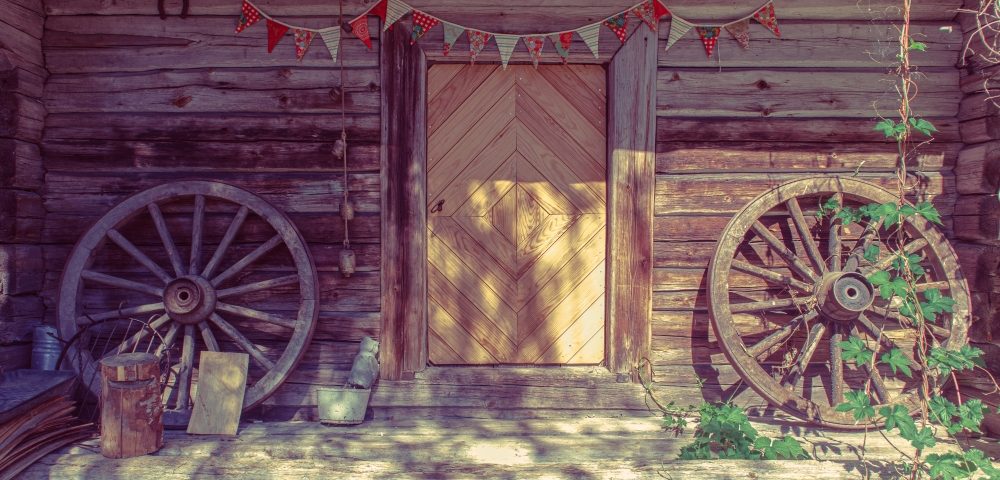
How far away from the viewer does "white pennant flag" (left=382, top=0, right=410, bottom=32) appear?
3674mm

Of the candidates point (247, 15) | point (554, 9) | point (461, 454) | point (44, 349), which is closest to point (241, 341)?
point (44, 349)

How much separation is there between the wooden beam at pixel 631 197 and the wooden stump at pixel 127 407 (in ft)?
7.73

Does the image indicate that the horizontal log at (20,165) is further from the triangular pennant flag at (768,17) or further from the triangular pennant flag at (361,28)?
the triangular pennant flag at (768,17)

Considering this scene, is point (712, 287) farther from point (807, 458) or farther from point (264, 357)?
point (264, 357)

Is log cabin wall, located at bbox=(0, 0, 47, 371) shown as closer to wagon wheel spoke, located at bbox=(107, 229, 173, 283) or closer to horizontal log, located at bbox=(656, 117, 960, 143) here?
wagon wheel spoke, located at bbox=(107, 229, 173, 283)

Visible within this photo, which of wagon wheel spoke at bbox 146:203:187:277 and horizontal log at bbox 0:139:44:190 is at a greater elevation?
horizontal log at bbox 0:139:44:190

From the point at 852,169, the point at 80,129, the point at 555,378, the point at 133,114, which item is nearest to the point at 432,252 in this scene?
the point at 555,378

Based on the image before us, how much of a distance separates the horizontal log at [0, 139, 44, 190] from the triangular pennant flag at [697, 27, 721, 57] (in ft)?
12.3

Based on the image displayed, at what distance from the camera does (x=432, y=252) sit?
12.8 feet

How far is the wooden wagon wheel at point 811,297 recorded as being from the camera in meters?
3.49

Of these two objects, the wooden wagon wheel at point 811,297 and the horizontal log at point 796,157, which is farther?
the horizontal log at point 796,157

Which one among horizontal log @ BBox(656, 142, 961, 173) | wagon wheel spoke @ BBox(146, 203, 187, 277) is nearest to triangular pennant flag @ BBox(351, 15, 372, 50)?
wagon wheel spoke @ BBox(146, 203, 187, 277)

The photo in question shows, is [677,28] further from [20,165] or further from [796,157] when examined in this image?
[20,165]

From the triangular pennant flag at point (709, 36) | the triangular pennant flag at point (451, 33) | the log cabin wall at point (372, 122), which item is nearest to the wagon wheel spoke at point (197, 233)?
the log cabin wall at point (372, 122)
